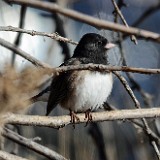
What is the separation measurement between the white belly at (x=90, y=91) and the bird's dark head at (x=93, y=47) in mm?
210

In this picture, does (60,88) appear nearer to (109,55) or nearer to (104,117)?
(109,55)

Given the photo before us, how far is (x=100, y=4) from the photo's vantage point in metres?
2.42

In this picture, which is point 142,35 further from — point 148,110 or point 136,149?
point 136,149

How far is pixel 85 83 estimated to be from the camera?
224cm

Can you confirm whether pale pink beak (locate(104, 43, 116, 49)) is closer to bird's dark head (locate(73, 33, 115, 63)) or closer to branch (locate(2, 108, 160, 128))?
bird's dark head (locate(73, 33, 115, 63))

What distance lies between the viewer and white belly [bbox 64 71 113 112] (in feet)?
7.32

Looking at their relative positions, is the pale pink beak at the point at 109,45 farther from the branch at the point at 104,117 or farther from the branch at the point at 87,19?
the branch at the point at 87,19

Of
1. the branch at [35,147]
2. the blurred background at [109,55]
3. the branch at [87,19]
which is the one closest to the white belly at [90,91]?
the blurred background at [109,55]

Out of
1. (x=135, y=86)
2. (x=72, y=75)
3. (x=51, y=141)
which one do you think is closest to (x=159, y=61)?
(x=135, y=86)

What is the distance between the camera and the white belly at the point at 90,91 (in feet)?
7.32

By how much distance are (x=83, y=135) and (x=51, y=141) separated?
50.0 inches

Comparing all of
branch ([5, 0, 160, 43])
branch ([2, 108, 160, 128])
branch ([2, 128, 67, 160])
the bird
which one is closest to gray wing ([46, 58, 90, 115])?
the bird

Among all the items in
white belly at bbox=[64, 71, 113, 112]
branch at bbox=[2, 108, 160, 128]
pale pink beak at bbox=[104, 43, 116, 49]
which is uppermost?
pale pink beak at bbox=[104, 43, 116, 49]

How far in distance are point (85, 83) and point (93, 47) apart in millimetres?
357
